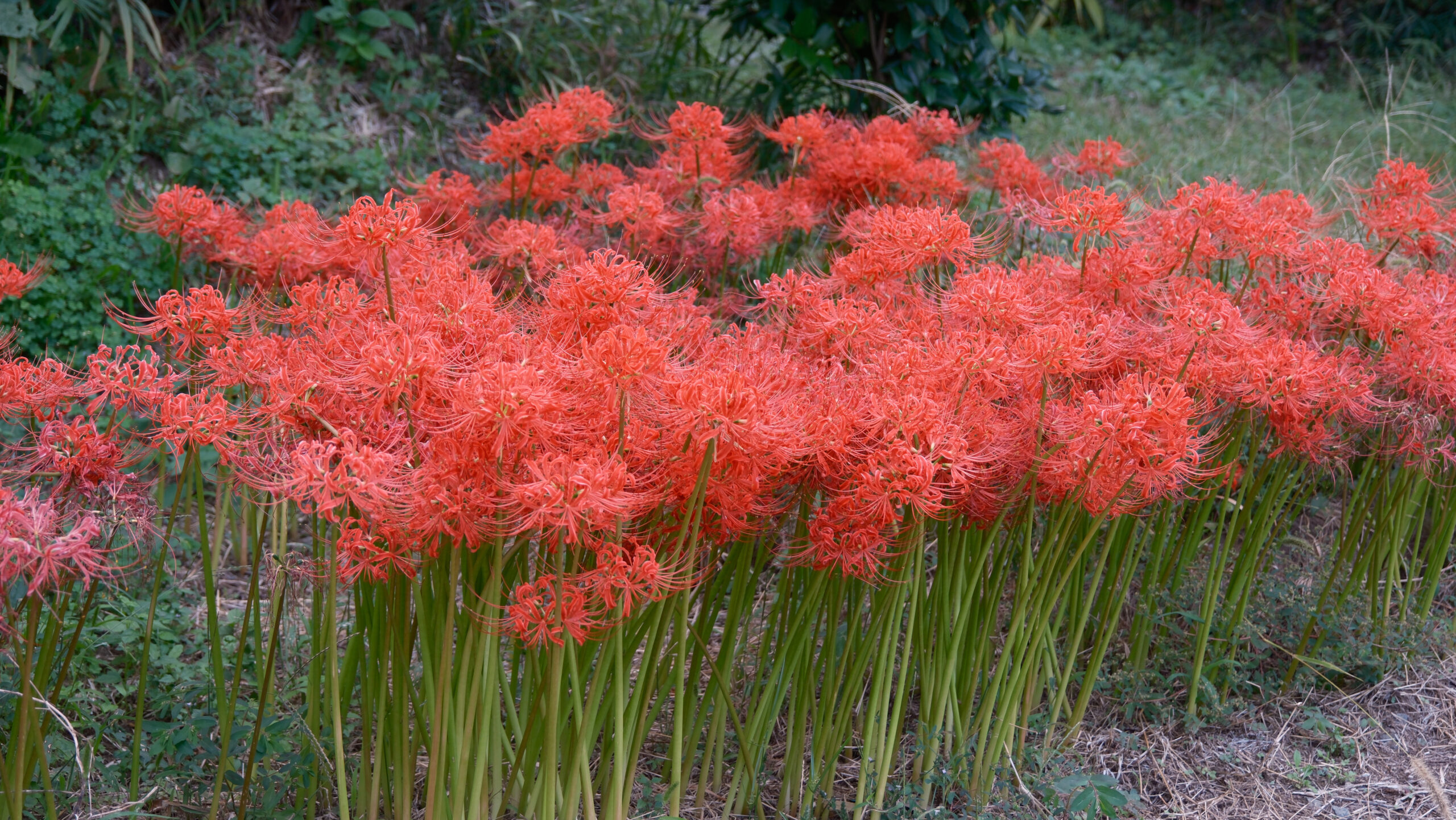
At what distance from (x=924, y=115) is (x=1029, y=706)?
216cm

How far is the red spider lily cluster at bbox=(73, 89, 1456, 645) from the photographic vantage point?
1564 millimetres

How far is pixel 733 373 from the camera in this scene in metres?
1.56

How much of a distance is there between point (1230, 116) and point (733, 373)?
795 cm

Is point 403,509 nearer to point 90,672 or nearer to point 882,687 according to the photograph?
point 882,687

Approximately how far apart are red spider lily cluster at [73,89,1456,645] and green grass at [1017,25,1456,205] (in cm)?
209

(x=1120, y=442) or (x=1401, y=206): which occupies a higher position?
(x=1401, y=206)

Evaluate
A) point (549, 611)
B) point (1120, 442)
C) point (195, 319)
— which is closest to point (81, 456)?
point (195, 319)

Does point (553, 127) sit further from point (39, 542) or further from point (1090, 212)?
point (39, 542)

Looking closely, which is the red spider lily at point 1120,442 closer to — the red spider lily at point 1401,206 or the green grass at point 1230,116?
the red spider lily at point 1401,206

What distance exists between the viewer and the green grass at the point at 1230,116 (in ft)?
18.0

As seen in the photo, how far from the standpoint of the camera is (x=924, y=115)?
386 cm

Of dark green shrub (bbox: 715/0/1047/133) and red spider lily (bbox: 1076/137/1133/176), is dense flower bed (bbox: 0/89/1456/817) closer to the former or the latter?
red spider lily (bbox: 1076/137/1133/176)

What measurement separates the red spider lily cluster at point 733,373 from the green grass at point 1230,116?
2086mm

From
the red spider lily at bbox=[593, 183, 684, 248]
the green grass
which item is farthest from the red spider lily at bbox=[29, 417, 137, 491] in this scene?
the green grass
